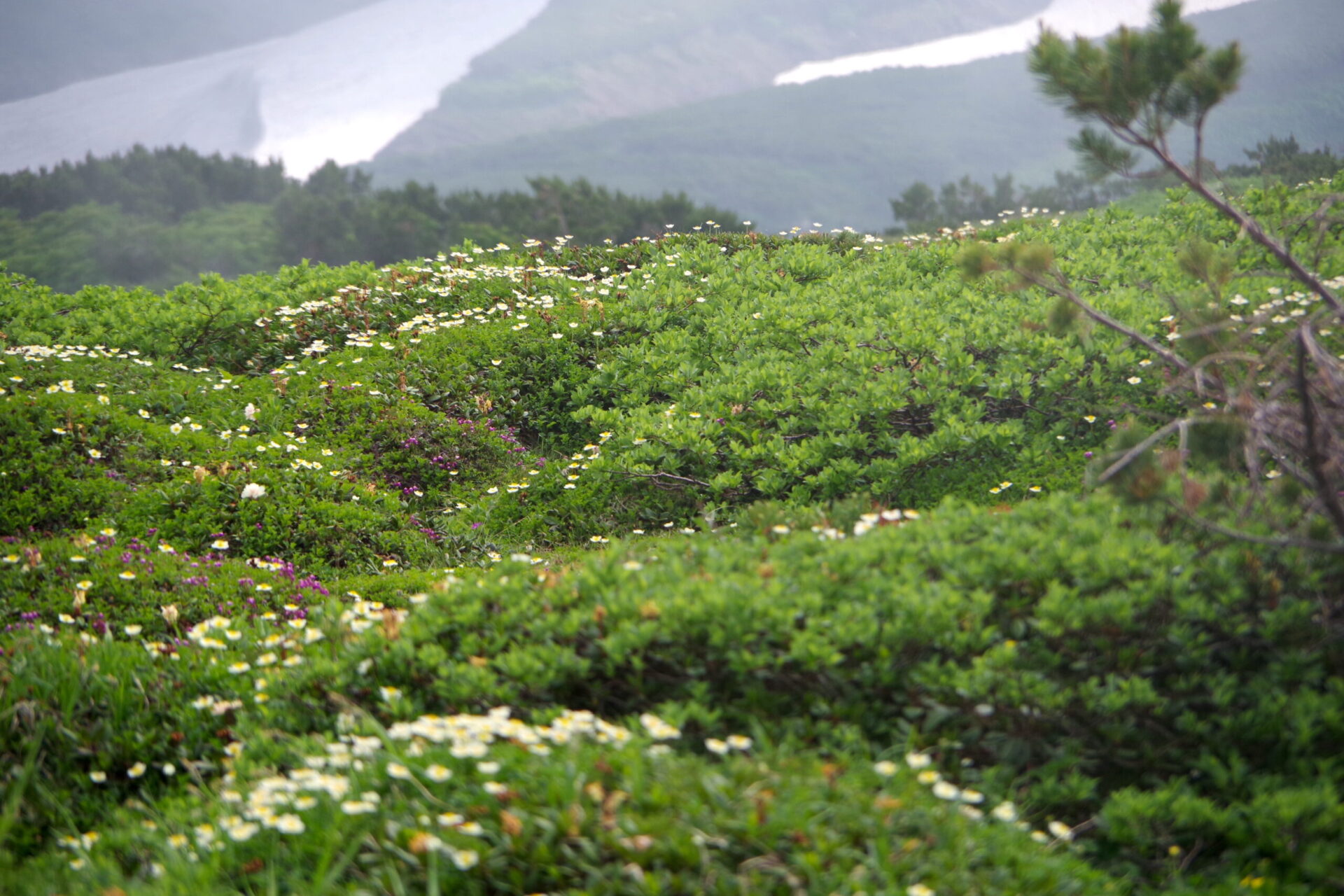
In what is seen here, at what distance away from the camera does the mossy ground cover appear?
2.58 metres

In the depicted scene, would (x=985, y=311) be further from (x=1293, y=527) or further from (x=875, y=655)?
(x=875, y=655)

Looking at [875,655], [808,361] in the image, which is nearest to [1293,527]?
[875,655]

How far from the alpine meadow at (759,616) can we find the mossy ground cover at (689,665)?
0.06 ft

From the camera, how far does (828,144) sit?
117812 millimetres

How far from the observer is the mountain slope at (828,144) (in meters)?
99.9

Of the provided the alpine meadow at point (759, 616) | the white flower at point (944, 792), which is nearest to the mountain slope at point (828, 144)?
the alpine meadow at point (759, 616)

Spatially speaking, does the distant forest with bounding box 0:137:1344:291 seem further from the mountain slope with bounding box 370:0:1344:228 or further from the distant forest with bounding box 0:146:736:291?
the mountain slope with bounding box 370:0:1344:228

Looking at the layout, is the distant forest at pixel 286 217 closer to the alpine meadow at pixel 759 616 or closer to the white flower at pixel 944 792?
the alpine meadow at pixel 759 616

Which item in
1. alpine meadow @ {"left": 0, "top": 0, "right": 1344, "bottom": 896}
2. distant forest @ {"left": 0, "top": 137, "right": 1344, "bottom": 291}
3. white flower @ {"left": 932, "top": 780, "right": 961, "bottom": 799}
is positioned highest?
distant forest @ {"left": 0, "top": 137, "right": 1344, "bottom": 291}

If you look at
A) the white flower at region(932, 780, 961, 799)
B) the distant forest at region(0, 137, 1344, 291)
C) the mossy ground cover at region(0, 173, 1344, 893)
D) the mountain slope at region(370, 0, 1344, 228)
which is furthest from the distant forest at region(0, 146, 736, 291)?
the mountain slope at region(370, 0, 1344, 228)

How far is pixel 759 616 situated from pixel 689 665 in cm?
34

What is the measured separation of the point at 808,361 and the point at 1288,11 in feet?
368

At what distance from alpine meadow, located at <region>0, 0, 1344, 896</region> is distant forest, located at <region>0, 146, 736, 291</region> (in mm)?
36907

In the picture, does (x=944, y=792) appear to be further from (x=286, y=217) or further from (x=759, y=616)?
(x=286, y=217)
